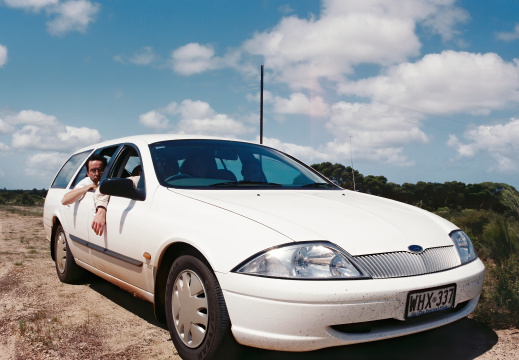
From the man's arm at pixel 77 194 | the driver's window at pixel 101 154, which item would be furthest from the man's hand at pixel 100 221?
the driver's window at pixel 101 154

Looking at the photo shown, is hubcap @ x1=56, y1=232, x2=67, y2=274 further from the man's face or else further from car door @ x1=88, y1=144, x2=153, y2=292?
car door @ x1=88, y1=144, x2=153, y2=292

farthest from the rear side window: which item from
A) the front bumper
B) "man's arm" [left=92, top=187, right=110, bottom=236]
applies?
the front bumper

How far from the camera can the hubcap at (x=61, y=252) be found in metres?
5.48

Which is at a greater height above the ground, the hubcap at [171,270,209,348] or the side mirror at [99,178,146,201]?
the side mirror at [99,178,146,201]

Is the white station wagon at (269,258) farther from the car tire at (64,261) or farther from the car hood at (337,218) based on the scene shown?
the car tire at (64,261)

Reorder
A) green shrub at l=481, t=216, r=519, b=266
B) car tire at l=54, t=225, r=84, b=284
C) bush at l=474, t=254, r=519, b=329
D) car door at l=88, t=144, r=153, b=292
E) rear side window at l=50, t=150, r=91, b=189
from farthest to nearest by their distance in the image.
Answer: green shrub at l=481, t=216, r=519, b=266, rear side window at l=50, t=150, r=91, b=189, car tire at l=54, t=225, r=84, b=284, bush at l=474, t=254, r=519, b=329, car door at l=88, t=144, r=153, b=292

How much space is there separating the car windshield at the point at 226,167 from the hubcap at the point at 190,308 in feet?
2.59

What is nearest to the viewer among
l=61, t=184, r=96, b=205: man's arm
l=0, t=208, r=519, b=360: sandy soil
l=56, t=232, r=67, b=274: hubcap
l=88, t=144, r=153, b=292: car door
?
l=0, t=208, r=519, b=360: sandy soil

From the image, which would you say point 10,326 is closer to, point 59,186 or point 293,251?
point 59,186

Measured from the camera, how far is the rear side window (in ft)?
18.9

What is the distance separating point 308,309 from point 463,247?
58.0 inches

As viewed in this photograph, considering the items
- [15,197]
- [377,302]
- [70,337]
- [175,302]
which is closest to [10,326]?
[70,337]

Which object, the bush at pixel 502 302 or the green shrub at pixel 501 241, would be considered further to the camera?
the green shrub at pixel 501 241

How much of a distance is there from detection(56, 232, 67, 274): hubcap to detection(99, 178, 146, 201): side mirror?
6.73ft
